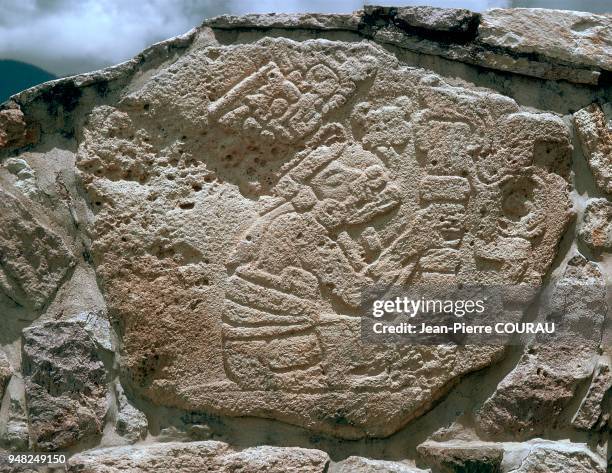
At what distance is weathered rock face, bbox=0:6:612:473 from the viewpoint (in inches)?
87.4

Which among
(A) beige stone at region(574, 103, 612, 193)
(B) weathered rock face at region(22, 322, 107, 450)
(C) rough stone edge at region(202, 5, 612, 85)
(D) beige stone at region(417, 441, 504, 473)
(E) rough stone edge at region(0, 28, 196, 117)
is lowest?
(D) beige stone at region(417, 441, 504, 473)

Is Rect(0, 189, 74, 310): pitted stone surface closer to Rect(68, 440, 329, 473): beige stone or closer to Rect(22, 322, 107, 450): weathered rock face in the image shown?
Rect(22, 322, 107, 450): weathered rock face

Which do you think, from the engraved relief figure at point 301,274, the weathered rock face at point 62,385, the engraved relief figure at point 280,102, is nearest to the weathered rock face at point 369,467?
the engraved relief figure at point 301,274

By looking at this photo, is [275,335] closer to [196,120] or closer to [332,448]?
[332,448]

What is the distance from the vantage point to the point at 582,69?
2.31 meters

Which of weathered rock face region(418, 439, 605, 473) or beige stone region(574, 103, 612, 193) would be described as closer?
weathered rock face region(418, 439, 605, 473)

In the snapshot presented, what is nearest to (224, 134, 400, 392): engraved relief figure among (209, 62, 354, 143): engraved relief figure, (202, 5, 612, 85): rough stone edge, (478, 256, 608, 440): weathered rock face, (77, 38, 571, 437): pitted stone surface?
(77, 38, 571, 437): pitted stone surface

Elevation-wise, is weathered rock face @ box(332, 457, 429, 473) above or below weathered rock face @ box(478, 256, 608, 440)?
below

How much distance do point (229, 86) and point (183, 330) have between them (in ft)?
1.99

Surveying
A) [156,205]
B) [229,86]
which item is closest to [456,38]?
[229,86]

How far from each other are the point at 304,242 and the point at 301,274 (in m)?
0.08

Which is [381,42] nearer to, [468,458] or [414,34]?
[414,34]

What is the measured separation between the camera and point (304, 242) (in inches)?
88.1

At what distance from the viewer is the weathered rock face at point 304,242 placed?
7.28ft
